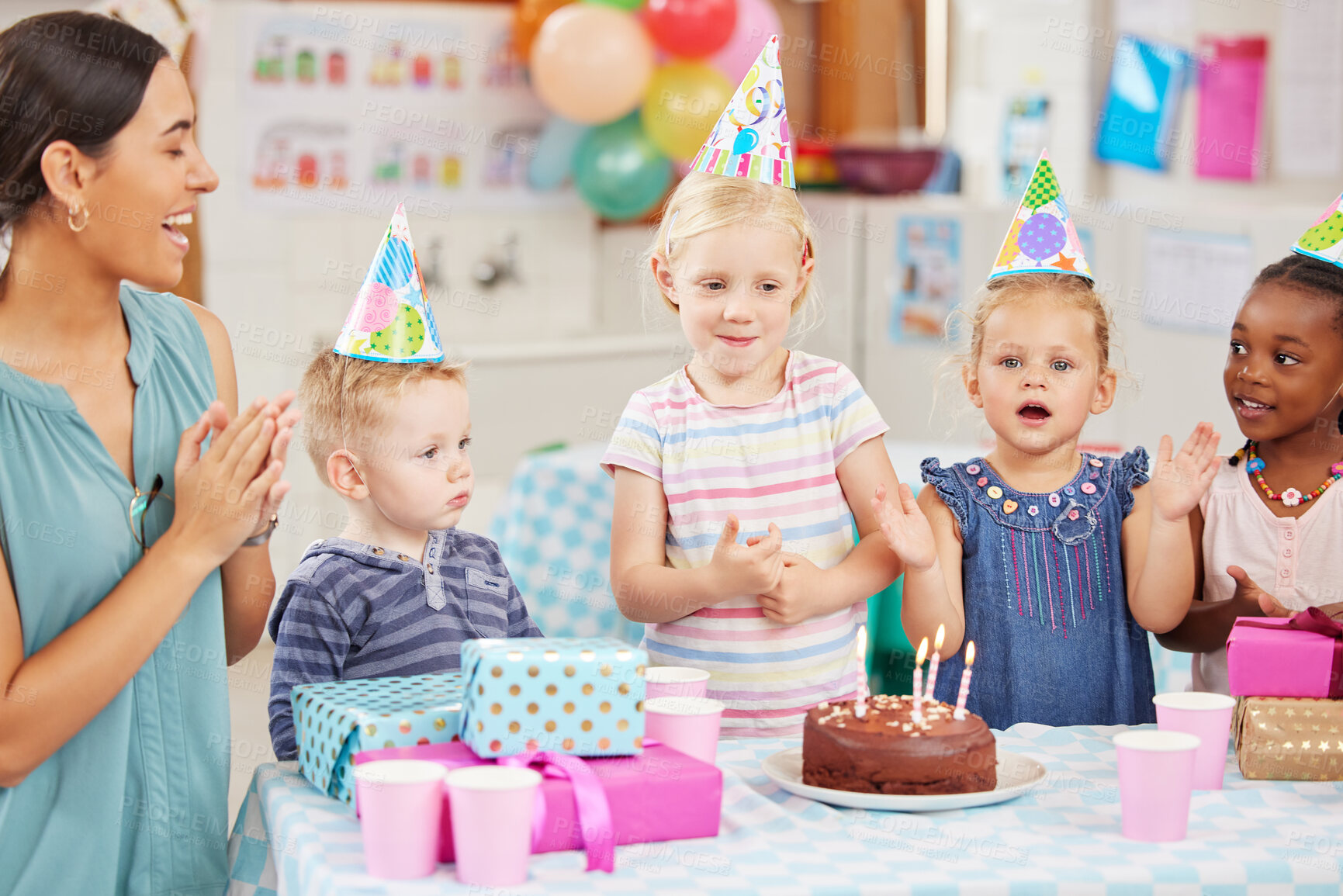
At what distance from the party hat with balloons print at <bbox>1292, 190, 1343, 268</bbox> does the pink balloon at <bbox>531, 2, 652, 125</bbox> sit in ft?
9.36

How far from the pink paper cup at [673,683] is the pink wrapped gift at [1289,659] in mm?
535

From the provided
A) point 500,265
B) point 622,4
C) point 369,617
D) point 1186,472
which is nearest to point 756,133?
point 1186,472

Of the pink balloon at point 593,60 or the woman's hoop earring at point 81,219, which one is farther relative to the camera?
the pink balloon at point 593,60

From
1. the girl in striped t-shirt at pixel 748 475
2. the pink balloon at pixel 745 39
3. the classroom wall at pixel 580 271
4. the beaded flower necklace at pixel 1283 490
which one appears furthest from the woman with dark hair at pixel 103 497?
the pink balloon at pixel 745 39

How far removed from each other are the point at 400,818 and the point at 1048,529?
97 cm

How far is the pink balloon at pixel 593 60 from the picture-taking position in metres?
4.22

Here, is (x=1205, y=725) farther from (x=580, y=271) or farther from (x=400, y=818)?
(x=580, y=271)

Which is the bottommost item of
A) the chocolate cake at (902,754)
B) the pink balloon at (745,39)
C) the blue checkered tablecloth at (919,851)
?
the blue checkered tablecloth at (919,851)

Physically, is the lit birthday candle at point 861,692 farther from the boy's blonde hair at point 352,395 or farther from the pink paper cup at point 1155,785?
the boy's blonde hair at point 352,395

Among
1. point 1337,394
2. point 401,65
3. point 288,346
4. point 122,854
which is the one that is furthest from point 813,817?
point 401,65

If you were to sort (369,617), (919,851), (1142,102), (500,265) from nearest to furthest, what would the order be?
1. (919,851)
2. (369,617)
3. (1142,102)
4. (500,265)

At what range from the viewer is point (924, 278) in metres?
4.28

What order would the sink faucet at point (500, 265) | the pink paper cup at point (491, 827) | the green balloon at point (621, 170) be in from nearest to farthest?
the pink paper cup at point (491, 827) < the green balloon at point (621, 170) < the sink faucet at point (500, 265)

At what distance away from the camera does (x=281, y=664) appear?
4.80 ft
